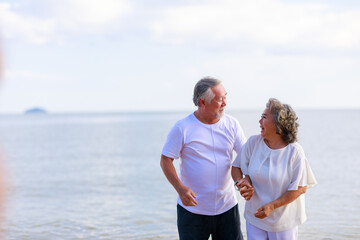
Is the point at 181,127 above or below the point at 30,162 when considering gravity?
above

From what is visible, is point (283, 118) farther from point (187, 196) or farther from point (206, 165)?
point (187, 196)

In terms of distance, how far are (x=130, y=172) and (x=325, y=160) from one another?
957cm

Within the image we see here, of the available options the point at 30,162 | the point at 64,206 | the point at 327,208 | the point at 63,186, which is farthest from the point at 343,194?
the point at 30,162

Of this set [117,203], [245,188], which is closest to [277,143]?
[245,188]

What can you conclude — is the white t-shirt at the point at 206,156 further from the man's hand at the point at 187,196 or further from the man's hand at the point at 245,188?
the man's hand at the point at 245,188

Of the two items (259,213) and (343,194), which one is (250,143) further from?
(343,194)

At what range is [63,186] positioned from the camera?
50.1ft

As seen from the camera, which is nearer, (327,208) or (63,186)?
(327,208)

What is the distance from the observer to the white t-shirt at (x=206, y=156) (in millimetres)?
3656

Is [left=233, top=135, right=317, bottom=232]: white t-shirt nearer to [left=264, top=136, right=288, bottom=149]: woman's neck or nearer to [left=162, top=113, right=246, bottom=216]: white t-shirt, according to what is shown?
[left=264, top=136, right=288, bottom=149]: woman's neck

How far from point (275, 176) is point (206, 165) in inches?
22.3

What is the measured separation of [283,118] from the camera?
325cm

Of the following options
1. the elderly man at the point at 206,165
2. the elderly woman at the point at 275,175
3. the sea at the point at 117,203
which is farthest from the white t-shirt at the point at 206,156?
the sea at the point at 117,203

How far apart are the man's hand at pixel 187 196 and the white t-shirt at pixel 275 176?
414 millimetres
